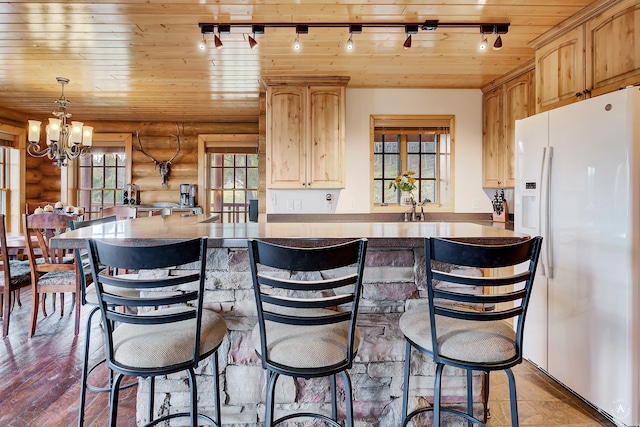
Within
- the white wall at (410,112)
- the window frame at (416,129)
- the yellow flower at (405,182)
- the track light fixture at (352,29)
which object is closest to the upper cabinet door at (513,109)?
the white wall at (410,112)

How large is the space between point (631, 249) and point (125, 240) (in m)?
2.35

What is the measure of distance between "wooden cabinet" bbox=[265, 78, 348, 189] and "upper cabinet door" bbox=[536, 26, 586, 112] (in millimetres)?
1760

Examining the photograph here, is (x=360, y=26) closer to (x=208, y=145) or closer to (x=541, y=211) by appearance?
(x=541, y=211)

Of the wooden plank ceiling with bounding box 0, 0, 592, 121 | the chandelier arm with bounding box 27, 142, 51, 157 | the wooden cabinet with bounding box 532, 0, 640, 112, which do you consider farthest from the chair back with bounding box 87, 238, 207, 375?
the chandelier arm with bounding box 27, 142, 51, 157

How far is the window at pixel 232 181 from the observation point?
590 cm

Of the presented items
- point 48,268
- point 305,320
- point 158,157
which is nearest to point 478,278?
point 305,320

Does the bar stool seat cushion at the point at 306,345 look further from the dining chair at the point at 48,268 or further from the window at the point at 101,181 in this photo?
the window at the point at 101,181

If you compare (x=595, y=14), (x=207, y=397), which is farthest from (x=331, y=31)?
(x=207, y=397)

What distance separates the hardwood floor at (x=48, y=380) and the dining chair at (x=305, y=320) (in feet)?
3.81

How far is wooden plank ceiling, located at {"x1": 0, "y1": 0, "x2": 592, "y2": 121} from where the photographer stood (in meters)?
2.41

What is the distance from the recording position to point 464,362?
1266 millimetres

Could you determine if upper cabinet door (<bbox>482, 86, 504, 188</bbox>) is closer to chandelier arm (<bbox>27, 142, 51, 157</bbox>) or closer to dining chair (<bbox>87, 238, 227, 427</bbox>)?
dining chair (<bbox>87, 238, 227, 427</bbox>)

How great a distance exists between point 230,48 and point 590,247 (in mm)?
2975

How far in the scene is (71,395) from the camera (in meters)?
2.07
